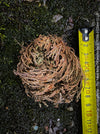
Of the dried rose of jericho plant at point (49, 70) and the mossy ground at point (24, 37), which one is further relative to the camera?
the mossy ground at point (24, 37)

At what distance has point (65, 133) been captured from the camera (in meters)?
1.40

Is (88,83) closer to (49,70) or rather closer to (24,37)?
(49,70)

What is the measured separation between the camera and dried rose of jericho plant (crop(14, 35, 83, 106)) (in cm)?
112

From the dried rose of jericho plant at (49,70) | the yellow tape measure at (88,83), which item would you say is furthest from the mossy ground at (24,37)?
the dried rose of jericho plant at (49,70)

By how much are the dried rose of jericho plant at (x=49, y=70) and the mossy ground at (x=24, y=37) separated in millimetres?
192

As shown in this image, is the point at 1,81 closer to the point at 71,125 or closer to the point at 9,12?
the point at 9,12

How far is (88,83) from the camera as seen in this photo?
134 centimetres

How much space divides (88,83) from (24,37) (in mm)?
684

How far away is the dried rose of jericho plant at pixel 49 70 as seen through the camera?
1117 mm

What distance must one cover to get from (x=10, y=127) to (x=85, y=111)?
2.21 feet

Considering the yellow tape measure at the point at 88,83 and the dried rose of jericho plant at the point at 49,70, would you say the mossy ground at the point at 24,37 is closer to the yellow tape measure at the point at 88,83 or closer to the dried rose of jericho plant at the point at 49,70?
the yellow tape measure at the point at 88,83

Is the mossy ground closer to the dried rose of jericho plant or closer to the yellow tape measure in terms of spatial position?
the yellow tape measure

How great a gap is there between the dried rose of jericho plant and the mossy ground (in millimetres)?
192

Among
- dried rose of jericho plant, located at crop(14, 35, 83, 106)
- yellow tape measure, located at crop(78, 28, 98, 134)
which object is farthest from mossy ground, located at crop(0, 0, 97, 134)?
dried rose of jericho plant, located at crop(14, 35, 83, 106)
